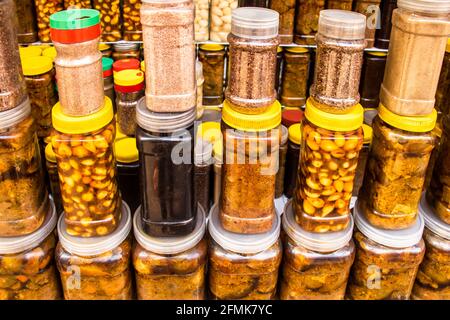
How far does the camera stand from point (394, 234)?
1.32m

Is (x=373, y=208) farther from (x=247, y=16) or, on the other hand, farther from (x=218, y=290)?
(x=247, y=16)

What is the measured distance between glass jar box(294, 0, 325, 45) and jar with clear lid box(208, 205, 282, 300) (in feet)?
2.25

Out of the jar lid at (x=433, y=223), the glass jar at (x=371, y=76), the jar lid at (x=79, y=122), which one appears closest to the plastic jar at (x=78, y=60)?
the jar lid at (x=79, y=122)

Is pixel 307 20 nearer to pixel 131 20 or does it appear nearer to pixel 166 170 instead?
pixel 131 20

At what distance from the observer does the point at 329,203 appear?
4.14 feet

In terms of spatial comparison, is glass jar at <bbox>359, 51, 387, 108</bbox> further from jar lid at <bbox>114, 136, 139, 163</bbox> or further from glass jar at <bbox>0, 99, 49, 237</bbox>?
glass jar at <bbox>0, 99, 49, 237</bbox>

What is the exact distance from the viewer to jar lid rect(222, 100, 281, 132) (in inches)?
45.4

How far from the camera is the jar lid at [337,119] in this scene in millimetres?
1161

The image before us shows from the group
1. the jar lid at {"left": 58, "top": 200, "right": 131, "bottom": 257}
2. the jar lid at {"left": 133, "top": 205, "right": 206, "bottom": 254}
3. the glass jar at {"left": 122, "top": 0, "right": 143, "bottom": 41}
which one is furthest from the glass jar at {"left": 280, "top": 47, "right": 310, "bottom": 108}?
the jar lid at {"left": 58, "top": 200, "right": 131, "bottom": 257}

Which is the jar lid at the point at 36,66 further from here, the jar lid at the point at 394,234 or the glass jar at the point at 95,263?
the jar lid at the point at 394,234

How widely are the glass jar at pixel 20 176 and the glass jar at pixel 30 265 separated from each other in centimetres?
3

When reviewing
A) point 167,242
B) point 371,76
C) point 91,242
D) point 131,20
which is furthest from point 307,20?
point 91,242

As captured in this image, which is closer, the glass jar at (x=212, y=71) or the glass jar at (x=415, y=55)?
the glass jar at (x=415, y=55)

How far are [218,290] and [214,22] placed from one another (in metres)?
0.84
